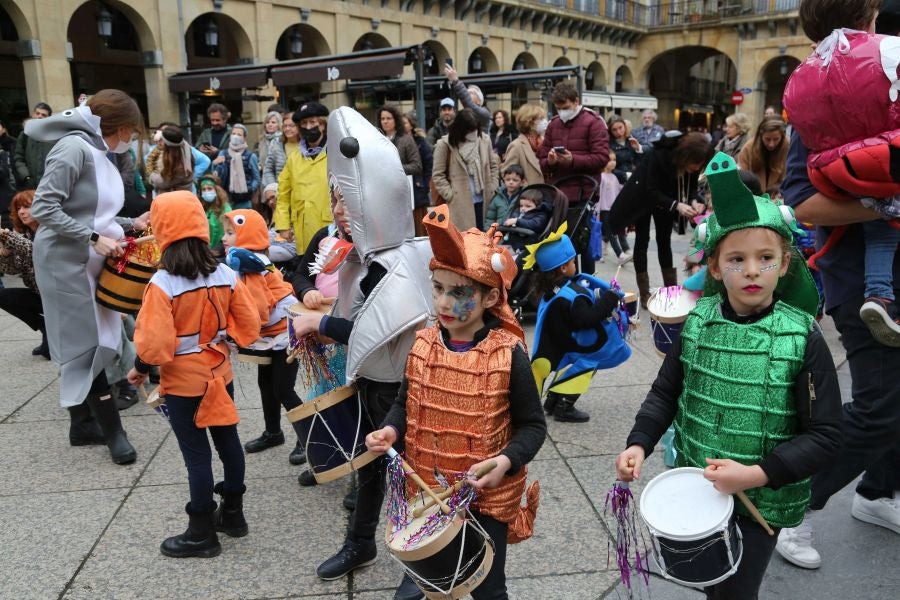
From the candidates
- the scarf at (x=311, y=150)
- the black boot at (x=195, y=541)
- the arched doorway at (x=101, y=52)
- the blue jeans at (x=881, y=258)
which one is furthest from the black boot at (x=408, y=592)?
the arched doorway at (x=101, y=52)

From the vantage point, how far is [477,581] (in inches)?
85.0

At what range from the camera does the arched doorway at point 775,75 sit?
34.6 metres

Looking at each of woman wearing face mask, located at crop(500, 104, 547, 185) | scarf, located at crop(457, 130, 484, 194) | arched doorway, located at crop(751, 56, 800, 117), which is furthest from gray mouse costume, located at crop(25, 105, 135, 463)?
arched doorway, located at crop(751, 56, 800, 117)

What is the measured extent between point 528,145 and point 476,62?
23972mm

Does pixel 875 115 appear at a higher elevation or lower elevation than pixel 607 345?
higher

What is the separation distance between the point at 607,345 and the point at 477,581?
228 cm

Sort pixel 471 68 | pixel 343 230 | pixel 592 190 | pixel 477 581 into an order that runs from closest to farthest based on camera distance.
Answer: pixel 477 581
pixel 343 230
pixel 592 190
pixel 471 68

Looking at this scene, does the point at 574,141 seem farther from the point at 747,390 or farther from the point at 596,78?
the point at 596,78

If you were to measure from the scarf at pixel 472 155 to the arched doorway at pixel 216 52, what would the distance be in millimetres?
13252

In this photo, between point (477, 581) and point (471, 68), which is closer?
point (477, 581)

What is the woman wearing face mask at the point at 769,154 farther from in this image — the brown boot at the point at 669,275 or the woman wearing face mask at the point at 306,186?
the woman wearing face mask at the point at 306,186

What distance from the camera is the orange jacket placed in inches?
120

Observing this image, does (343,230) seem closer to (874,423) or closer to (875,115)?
(875,115)

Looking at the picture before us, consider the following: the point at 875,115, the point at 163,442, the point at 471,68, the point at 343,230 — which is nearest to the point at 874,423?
the point at 875,115
